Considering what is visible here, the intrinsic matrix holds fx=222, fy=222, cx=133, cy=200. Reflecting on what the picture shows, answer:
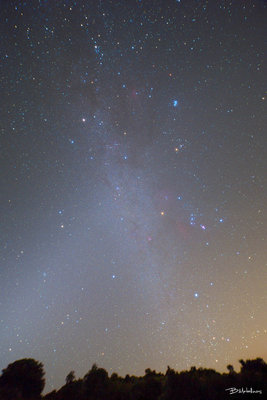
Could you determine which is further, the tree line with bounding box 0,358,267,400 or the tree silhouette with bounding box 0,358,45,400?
the tree silhouette with bounding box 0,358,45,400

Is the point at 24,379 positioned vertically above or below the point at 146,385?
above

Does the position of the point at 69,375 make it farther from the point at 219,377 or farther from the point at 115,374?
the point at 219,377

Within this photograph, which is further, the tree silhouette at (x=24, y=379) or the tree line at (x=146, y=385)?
the tree silhouette at (x=24, y=379)

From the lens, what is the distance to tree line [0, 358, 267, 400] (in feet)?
51.7

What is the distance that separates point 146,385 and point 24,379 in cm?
1698

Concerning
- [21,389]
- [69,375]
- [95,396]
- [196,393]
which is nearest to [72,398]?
[95,396]

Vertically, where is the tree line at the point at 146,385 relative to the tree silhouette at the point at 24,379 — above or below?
below

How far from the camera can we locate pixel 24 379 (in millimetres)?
26547

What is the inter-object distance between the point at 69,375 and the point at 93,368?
4.94 m

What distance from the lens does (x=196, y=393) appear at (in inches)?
631

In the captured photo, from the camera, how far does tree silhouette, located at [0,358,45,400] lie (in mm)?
25484

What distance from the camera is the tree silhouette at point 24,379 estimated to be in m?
25.5

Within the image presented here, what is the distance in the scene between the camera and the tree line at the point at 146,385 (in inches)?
620

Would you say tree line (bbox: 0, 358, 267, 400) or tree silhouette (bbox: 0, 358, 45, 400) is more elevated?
tree silhouette (bbox: 0, 358, 45, 400)
